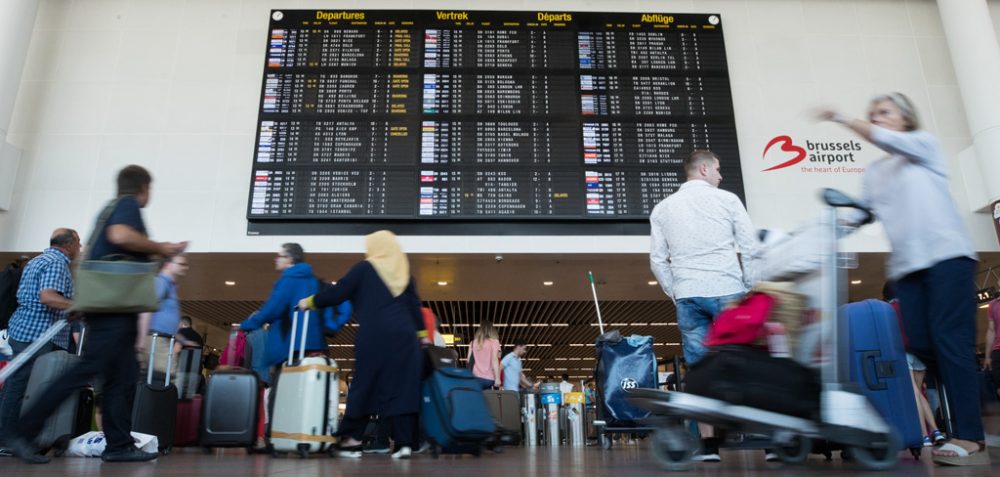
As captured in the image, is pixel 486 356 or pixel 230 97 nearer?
pixel 230 97

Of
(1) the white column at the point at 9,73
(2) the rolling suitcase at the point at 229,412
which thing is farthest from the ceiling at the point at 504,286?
(2) the rolling suitcase at the point at 229,412

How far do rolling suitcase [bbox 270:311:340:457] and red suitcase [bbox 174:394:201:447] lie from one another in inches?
40.1

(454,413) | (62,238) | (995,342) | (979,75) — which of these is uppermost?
(979,75)

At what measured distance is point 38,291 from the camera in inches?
125

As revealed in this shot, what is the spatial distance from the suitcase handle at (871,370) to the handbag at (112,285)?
2.74m

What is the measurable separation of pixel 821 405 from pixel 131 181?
8.55ft

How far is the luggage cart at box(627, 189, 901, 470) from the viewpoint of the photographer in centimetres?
178

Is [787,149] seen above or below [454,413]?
above

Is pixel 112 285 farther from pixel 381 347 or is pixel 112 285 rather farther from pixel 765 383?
pixel 765 383

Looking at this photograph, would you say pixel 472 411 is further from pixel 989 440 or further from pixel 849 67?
pixel 849 67

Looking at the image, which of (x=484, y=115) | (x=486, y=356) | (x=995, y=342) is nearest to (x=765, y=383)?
(x=995, y=342)

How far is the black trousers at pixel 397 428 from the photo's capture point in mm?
2986

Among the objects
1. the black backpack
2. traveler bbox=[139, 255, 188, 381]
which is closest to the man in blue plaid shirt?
traveler bbox=[139, 255, 188, 381]

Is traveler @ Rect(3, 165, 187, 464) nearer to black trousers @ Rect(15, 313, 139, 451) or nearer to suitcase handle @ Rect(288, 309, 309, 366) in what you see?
black trousers @ Rect(15, 313, 139, 451)
